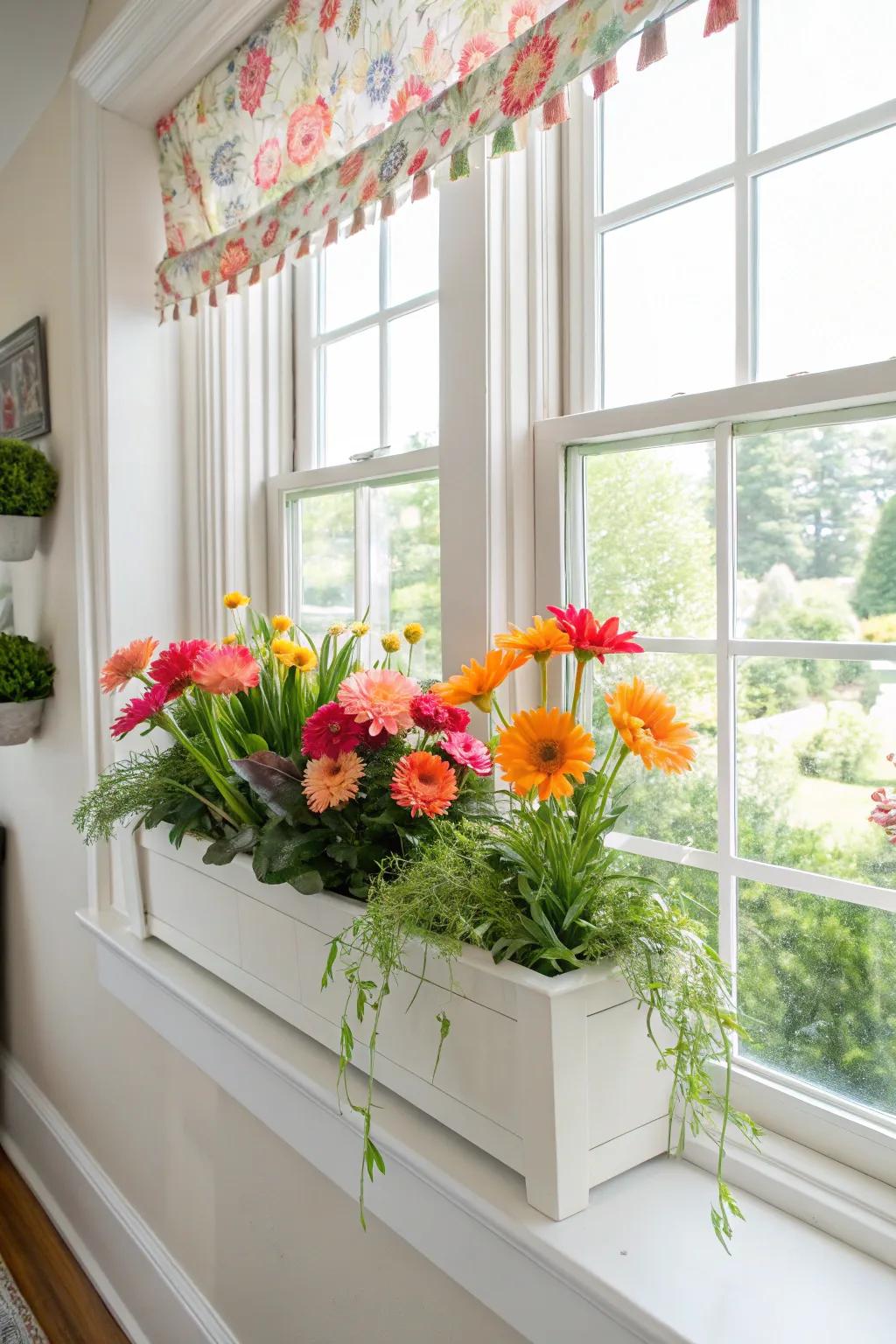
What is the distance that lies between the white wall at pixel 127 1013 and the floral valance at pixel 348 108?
0.72ft

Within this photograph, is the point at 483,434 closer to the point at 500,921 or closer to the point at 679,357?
the point at 679,357

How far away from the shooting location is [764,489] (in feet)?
3.02

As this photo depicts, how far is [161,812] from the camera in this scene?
122 cm

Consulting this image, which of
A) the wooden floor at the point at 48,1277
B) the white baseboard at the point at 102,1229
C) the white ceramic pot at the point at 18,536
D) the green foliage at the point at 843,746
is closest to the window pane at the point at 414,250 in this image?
the green foliage at the point at 843,746

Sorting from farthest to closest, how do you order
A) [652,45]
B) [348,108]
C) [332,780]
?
[348,108] < [332,780] < [652,45]

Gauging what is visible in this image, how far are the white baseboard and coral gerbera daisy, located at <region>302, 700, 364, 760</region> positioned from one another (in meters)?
1.17

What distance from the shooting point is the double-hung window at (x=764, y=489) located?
0.84 meters

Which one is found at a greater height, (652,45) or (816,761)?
(652,45)

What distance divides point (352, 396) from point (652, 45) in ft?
2.57

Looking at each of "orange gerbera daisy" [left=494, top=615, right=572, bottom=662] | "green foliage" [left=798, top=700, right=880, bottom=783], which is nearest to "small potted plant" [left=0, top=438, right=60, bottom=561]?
"orange gerbera daisy" [left=494, top=615, right=572, bottom=662]

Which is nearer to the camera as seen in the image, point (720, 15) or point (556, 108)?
point (720, 15)

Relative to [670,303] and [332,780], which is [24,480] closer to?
A: [332,780]

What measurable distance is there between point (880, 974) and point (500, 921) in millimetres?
371

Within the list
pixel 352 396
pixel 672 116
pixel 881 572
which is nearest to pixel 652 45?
pixel 672 116
